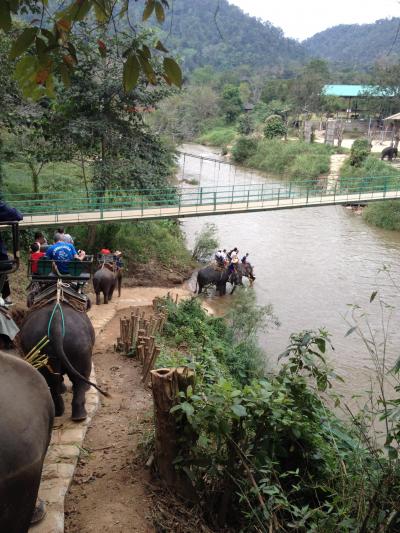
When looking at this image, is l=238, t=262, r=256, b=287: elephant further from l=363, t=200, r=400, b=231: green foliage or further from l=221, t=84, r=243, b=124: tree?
l=221, t=84, r=243, b=124: tree

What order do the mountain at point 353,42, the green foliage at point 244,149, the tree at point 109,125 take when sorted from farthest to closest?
the mountain at point 353,42, the green foliage at point 244,149, the tree at point 109,125

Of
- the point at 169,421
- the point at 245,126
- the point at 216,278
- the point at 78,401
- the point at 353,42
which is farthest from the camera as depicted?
the point at 353,42

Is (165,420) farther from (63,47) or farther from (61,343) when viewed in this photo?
(63,47)

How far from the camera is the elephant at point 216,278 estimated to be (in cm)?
1152

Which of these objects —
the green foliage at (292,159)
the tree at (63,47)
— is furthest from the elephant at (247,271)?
the green foliage at (292,159)

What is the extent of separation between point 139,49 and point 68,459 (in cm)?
276

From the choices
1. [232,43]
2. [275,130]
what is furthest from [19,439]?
[232,43]

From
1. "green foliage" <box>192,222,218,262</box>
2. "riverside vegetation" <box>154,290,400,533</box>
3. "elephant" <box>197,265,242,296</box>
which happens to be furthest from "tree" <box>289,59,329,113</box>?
"riverside vegetation" <box>154,290,400,533</box>

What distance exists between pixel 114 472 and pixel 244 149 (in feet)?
95.6

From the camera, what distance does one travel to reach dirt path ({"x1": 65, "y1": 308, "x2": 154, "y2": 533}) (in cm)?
302

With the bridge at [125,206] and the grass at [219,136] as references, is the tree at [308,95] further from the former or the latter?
the bridge at [125,206]

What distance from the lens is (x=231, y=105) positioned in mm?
43469

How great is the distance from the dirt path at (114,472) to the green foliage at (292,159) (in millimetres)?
22993

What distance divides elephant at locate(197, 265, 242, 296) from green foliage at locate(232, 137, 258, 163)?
809 inches
